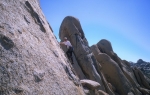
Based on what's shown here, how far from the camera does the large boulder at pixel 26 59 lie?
13.5 feet

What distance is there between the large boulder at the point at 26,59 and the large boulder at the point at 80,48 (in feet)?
37.5

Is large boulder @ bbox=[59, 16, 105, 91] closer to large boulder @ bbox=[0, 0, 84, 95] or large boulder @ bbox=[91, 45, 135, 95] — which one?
large boulder @ bbox=[91, 45, 135, 95]

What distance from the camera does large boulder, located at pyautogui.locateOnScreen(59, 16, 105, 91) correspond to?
1786cm

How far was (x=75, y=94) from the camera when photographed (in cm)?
593

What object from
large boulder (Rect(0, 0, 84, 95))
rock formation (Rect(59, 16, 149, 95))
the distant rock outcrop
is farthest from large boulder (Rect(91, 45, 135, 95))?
Result: the distant rock outcrop

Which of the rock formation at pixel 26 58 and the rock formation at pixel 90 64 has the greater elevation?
the rock formation at pixel 90 64

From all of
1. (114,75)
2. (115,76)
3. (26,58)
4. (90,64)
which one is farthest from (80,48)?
(26,58)

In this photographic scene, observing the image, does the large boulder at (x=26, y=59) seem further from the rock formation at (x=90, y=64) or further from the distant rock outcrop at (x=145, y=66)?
the distant rock outcrop at (x=145, y=66)

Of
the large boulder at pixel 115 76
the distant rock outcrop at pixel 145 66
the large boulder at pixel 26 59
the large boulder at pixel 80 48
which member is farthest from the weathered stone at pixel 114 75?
the distant rock outcrop at pixel 145 66

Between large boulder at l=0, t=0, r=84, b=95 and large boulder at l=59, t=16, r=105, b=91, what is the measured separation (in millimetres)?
11426

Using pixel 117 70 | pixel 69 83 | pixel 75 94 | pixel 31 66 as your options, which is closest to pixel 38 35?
pixel 31 66

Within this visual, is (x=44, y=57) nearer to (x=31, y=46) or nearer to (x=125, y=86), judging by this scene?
(x=31, y=46)

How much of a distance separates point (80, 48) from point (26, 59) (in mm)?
14352

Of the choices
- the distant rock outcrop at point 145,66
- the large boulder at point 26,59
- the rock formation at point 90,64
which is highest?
the distant rock outcrop at point 145,66
